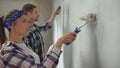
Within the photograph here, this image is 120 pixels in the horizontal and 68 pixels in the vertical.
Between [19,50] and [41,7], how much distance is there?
10.2 ft

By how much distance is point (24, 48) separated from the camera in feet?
4.72

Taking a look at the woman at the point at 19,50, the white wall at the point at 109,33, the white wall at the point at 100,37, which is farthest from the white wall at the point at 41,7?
the white wall at the point at 109,33

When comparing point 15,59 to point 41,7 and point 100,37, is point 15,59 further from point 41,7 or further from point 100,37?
point 41,7

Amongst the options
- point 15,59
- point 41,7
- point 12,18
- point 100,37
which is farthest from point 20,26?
point 41,7

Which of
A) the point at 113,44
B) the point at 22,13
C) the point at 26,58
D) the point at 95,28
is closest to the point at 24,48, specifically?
the point at 26,58

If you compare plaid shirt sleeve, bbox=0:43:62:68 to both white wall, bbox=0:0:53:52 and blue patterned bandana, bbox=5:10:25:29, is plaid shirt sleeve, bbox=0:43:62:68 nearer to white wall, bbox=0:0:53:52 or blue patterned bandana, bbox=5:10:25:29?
blue patterned bandana, bbox=5:10:25:29

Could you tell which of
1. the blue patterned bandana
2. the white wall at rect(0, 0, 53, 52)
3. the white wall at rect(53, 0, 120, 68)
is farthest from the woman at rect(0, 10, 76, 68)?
the white wall at rect(0, 0, 53, 52)

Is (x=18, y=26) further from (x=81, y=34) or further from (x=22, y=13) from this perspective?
(x=81, y=34)

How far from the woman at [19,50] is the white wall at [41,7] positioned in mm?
2973

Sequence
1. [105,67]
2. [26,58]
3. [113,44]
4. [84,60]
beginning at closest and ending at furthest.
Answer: [113,44]
[105,67]
[26,58]
[84,60]

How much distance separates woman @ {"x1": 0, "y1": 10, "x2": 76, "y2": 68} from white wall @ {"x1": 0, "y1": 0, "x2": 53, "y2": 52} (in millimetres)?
2973

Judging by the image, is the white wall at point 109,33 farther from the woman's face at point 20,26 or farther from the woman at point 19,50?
the woman's face at point 20,26

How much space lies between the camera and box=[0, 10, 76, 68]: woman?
1.34m

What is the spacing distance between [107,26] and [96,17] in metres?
0.18
